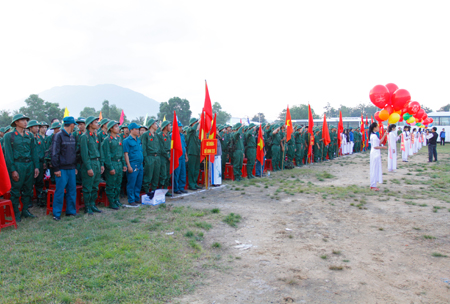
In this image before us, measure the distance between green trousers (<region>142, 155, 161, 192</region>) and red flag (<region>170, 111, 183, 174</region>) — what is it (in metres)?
0.41

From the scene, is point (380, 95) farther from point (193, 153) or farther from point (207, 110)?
point (193, 153)

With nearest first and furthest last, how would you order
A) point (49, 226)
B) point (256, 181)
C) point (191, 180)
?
point (49, 226)
point (191, 180)
point (256, 181)

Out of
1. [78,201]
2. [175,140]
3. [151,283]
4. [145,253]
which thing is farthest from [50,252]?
[175,140]

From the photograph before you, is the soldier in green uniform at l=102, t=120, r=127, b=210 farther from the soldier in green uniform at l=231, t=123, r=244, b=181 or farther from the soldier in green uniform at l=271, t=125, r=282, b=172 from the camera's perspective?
the soldier in green uniform at l=271, t=125, r=282, b=172

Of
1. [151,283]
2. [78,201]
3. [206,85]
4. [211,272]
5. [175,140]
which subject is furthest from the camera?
[206,85]

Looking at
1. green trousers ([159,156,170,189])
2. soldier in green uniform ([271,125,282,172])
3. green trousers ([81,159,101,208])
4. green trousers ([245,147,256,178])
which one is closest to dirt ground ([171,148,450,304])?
green trousers ([159,156,170,189])

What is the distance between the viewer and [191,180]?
941 centimetres

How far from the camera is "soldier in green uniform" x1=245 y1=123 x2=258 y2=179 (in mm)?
11067

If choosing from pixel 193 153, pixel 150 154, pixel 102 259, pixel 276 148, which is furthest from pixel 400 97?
pixel 102 259

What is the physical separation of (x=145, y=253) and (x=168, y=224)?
141 centimetres

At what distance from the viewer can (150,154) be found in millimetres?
7766

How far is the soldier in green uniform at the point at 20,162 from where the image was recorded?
5801 mm

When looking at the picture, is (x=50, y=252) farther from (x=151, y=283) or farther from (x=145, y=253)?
(x=151, y=283)

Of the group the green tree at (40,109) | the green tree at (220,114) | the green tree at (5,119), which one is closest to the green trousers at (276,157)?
the green tree at (5,119)
